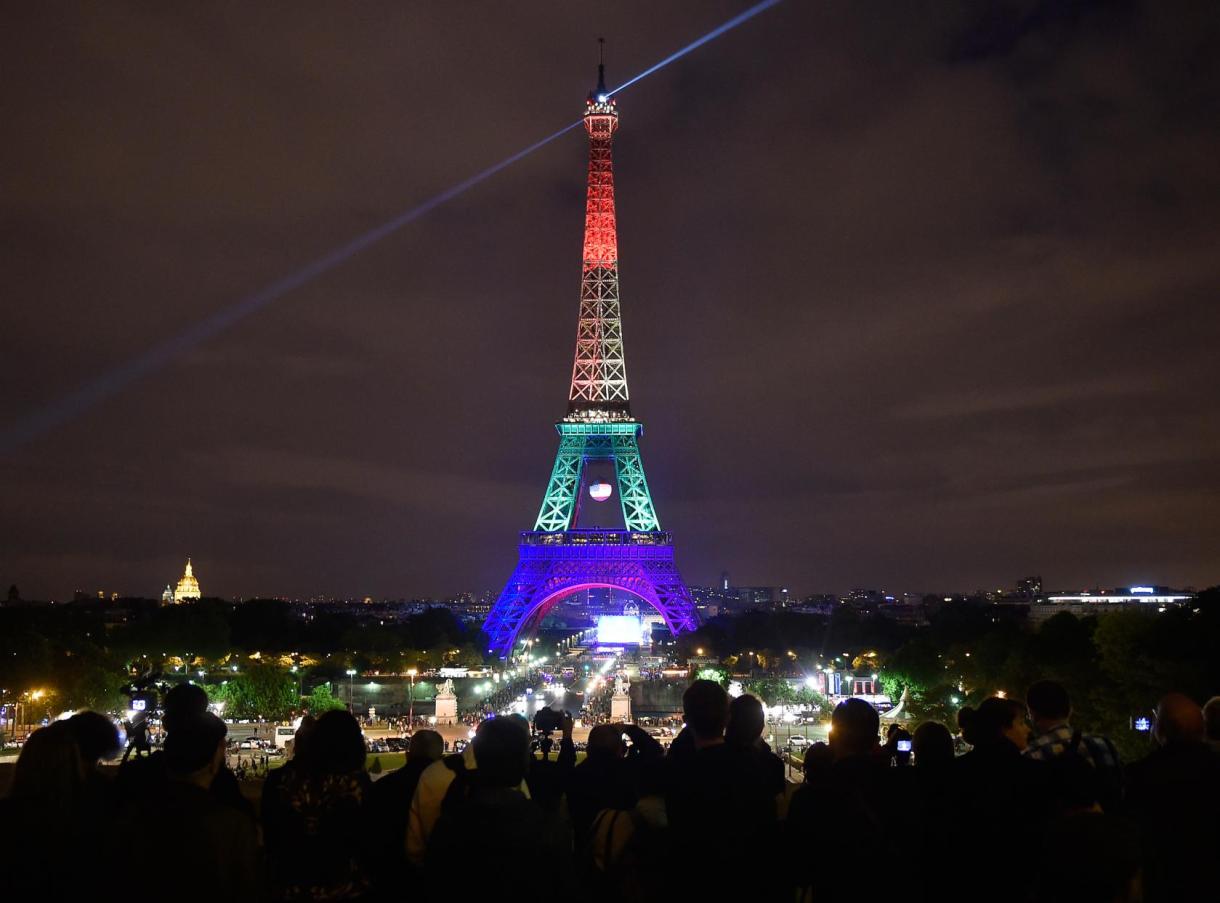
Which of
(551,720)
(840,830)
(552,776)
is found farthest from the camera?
(551,720)

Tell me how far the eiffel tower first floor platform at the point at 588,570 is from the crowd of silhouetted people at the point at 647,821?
7046 centimetres

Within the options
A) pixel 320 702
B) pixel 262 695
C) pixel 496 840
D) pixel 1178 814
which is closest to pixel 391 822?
pixel 496 840

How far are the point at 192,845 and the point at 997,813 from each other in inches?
174

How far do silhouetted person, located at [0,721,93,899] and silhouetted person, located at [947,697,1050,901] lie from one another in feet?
15.4

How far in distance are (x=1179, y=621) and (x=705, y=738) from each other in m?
36.8

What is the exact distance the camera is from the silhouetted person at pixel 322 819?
21.1 feet

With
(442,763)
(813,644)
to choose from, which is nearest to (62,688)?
(442,763)

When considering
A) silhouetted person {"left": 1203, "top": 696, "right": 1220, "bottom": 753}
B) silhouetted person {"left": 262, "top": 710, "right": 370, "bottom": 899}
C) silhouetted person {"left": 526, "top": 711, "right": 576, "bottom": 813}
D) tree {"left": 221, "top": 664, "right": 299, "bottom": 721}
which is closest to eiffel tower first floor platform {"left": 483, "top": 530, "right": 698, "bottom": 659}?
tree {"left": 221, "top": 664, "right": 299, "bottom": 721}

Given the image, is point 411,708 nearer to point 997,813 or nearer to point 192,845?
point 997,813

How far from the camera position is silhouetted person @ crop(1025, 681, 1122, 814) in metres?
6.18

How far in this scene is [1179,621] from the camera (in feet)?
124

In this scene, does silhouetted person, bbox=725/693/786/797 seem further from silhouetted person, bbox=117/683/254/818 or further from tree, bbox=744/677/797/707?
tree, bbox=744/677/797/707

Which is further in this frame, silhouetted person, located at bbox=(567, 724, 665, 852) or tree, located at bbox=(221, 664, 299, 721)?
tree, located at bbox=(221, 664, 299, 721)

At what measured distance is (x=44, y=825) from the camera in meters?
5.48
